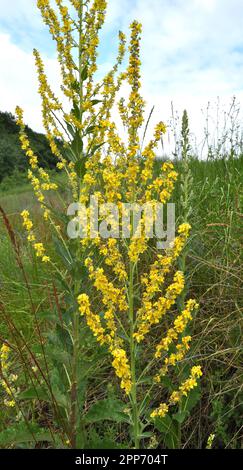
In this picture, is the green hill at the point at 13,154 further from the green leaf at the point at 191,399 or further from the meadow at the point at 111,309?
the green leaf at the point at 191,399

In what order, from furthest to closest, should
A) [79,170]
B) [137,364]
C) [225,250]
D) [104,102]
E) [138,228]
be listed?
[225,250]
[137,364]
[104,102]
[79,170]
[138,228]

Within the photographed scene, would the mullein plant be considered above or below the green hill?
below

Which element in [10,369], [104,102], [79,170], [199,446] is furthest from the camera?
[10,369]

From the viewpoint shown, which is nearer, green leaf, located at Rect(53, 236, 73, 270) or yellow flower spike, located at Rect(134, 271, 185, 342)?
yellow flower spike, located at Rect(134, 271, 185, 342)

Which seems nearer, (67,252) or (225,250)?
(67,252)

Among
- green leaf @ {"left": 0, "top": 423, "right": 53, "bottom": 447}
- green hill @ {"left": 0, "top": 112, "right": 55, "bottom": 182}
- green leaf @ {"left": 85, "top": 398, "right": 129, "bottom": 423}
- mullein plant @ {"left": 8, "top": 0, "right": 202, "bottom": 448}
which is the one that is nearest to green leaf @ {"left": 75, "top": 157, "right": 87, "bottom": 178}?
mullein plant @ {"left": 8, "top": 0, "right": 202, "bottom": 448}

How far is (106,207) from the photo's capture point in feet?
8.55

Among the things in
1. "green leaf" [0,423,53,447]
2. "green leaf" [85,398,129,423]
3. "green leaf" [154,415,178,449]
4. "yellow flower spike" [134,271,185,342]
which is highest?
"yellow flower spike" [134,271,185,342]

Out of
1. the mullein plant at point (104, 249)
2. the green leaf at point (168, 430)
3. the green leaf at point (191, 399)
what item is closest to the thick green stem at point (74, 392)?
the mullein plant at point (104, 249)

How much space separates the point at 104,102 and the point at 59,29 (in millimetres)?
536

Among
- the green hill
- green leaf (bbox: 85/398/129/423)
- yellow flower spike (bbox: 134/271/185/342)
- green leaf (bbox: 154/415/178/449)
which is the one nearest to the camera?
yellow flower spike (bbox: 134/271/185/342)

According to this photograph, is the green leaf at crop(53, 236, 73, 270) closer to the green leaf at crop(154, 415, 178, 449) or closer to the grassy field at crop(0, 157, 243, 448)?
the grassy field at crop(0, 157, 243, 448)
